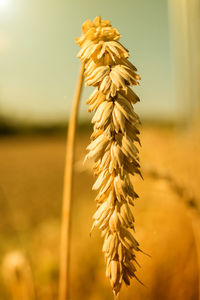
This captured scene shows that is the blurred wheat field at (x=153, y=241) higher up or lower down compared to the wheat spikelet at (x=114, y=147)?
lower down

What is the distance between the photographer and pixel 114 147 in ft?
0.66

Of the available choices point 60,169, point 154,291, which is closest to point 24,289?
point 154,291

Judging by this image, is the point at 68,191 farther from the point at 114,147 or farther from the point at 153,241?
the point at 153,241

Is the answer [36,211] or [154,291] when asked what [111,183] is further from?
[36,211]

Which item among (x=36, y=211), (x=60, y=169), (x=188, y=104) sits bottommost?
(x=36, y=211)

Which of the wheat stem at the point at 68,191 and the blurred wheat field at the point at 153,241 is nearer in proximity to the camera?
the wheat stem at the point at 68,191

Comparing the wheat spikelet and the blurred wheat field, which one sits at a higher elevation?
the wheat spikelet

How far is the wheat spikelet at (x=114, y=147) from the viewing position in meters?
0.20

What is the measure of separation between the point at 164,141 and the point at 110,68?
910mm

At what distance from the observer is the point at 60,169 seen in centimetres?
267

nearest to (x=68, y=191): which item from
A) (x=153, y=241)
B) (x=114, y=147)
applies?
(x=114, y=147)

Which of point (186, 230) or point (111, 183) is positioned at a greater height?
point (111, 183)

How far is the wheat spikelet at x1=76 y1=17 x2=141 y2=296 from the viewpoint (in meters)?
0.20

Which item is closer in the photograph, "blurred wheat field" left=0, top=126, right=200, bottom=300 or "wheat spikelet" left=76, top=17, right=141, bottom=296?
"wheat spikelet" left=76, top=17, right=141, bottom=296
